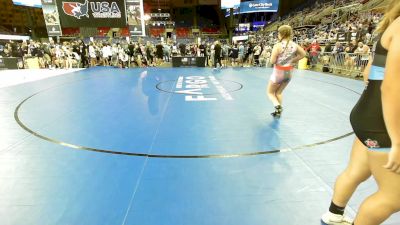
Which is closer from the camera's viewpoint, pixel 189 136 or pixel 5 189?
pixel 5 189

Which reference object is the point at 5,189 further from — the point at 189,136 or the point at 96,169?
the point at 189,136

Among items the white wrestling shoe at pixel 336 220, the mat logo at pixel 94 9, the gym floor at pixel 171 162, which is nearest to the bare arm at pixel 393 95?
the white wrestling shoe at pixel 336 220

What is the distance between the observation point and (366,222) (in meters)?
1.43

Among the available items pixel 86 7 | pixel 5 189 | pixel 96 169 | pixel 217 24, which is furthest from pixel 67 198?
pixel 217 24

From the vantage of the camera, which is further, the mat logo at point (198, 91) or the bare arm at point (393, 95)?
the mat logo at point (198, 91)

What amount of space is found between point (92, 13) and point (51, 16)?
7.99 feet

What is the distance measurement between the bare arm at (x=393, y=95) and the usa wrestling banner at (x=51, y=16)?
18.3 m

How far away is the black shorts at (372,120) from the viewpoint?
1.28 metres

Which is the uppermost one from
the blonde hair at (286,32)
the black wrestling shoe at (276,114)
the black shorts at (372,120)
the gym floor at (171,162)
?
the blonde hair at (286,32)

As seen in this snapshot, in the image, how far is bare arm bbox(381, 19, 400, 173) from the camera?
3.51 feet

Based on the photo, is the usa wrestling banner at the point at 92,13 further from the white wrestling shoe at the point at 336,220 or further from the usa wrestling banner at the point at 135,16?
the white wrestling shoe at the point at 336,220

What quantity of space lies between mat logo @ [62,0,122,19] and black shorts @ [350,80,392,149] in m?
17.6

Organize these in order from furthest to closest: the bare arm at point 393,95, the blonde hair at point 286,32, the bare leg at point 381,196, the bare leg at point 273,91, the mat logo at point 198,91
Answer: the mat logo at point 198,91 → the bare leg at point 273,91 → the blonde hair at point 286,32 → the bare leg at point 381,196 → the bare arm at point 393,95

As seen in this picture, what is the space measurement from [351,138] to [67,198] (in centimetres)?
395
